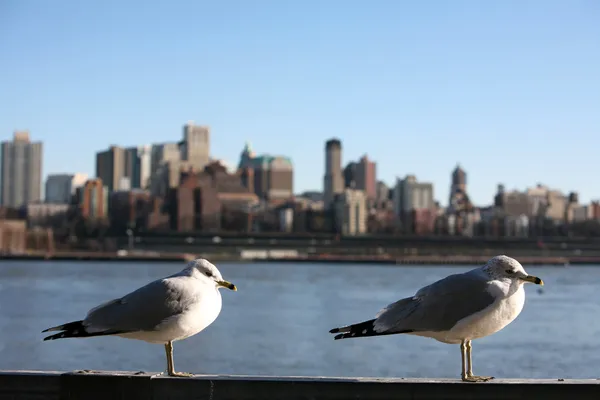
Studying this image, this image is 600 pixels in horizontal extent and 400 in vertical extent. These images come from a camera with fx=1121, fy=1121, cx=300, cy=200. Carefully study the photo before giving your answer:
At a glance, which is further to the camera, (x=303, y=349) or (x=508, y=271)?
(x=303, y=349)

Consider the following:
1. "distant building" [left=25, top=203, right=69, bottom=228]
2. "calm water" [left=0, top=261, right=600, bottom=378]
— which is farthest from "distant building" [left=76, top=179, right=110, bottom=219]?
"calm water" [left=0, top=261, right=600, bottom=378]

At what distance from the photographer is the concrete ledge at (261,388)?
525 cm

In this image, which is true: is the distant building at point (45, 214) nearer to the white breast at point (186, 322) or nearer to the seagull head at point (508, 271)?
the white breast at point (186, 322)

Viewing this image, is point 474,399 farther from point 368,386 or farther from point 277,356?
point 277,356

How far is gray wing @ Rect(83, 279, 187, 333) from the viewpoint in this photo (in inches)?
224

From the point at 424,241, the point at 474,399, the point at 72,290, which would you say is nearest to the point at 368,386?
the point at 474,399

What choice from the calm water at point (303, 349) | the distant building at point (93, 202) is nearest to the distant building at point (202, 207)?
the distant building at point (93, 202)

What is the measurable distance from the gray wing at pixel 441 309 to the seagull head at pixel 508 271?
86mm

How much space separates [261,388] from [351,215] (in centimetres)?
17800

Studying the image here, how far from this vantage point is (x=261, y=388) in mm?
5344

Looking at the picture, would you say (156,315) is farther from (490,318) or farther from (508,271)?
(508,271)

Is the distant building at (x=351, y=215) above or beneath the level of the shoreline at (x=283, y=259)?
above

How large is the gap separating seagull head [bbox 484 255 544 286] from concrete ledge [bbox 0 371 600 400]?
21.0 inches

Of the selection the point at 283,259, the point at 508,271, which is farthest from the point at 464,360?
the point at 283,259
